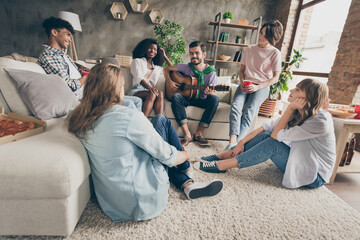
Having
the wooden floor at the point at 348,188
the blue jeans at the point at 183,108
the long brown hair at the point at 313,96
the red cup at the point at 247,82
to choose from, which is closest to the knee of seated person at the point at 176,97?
the blue jeans at the point at 183,108

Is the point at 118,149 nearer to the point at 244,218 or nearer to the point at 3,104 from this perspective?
the point at 244,218

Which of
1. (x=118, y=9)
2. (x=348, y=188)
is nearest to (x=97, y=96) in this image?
(x=348, y=188)

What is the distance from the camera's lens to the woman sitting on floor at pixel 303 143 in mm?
1372

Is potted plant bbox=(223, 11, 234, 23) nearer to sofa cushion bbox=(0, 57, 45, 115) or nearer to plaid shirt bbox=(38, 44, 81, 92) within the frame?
plaid shirt bbox=(38, 44, 81, 92)

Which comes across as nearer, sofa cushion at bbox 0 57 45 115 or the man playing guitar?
sofa cushion at bbox 0 57 45 115

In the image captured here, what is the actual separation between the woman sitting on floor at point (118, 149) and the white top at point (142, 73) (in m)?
1.51

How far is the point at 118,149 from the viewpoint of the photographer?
3.10 feet

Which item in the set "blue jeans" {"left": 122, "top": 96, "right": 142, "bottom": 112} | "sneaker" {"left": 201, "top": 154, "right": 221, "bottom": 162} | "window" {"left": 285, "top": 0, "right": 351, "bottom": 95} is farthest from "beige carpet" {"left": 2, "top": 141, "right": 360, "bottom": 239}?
"window" {"left": 285, "top": 0, "right": 351, "bottom": 95}

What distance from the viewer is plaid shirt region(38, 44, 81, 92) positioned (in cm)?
165

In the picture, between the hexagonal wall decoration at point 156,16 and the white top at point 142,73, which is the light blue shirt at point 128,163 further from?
the hexagonal wall decoration at point 156,16

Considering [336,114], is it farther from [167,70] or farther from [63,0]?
[63,0]

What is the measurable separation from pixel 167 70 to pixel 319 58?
10.6 feet

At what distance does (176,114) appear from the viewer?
2.29m

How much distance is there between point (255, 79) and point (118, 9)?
11.6ft
